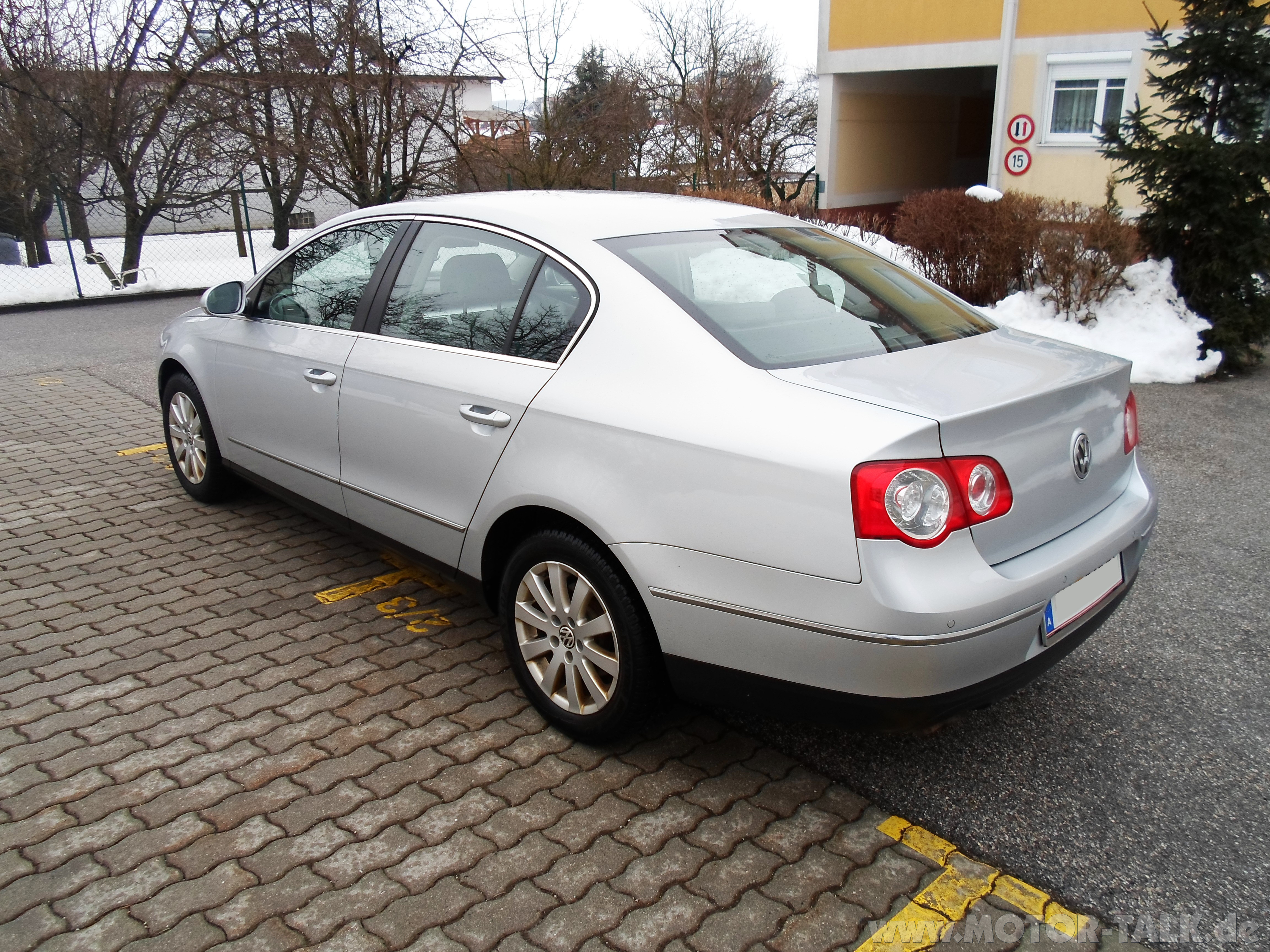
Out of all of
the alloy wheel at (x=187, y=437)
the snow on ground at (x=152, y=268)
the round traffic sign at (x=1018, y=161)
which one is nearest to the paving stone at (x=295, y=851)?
the alloy wheel at (x=187, y=437)

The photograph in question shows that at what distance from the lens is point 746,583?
8.15ft

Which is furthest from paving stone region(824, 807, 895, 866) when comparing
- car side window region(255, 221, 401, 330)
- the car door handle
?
car side window region(255, 221, 401, 330)

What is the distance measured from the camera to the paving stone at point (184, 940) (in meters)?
2.28

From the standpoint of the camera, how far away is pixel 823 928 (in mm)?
2346

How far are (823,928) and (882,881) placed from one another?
0.79 feet

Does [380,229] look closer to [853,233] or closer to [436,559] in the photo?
[436,559]

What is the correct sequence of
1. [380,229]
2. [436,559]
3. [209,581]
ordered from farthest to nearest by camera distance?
[209,581] → [380,229] → [436,559]

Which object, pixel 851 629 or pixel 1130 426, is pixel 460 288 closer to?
pixel 851 629

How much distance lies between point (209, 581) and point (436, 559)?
150cm

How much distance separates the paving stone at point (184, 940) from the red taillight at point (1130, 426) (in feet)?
9.30

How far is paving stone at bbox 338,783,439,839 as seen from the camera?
2.71 metres

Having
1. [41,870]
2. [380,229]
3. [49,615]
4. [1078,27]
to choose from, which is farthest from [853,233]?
[41,870]

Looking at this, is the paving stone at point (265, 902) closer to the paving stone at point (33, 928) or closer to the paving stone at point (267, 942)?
the paving stone at point (267, 942)

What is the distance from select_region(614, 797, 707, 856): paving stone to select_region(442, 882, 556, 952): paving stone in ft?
0.99
